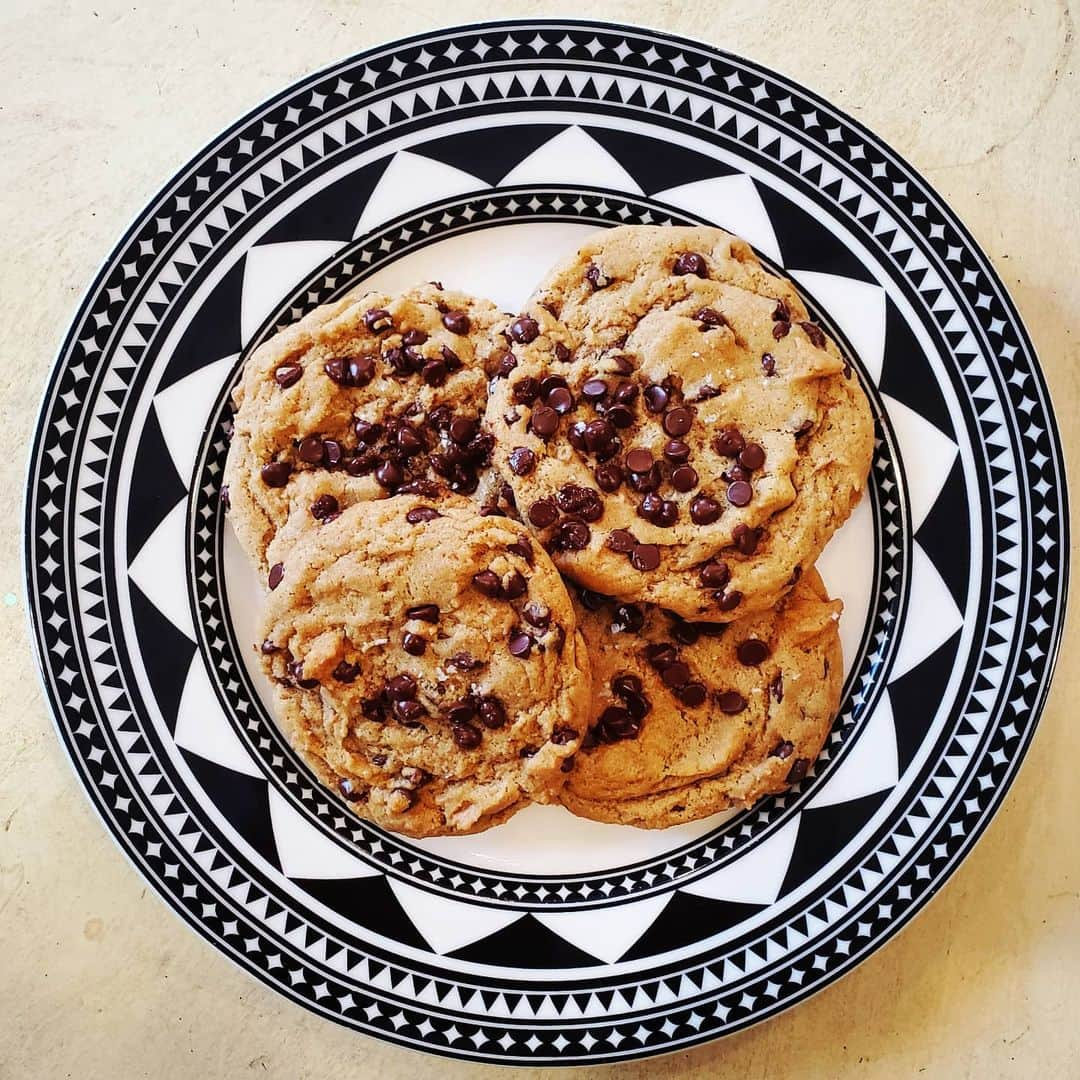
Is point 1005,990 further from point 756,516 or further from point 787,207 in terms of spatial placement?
point 787,207

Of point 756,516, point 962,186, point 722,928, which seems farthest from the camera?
point 962,186

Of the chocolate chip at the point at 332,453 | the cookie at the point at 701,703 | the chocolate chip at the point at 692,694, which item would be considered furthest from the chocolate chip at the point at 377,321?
the chocolate chip at the point at 692,694

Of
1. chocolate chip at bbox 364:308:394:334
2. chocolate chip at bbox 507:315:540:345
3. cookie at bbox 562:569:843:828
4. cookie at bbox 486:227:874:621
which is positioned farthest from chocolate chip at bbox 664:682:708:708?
chocolate chip at bbox 364:308:394:334

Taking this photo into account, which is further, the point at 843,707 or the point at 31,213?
the point at 31,213

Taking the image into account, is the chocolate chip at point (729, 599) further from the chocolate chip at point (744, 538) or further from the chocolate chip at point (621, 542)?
the chocolate chip at point (621, 542)

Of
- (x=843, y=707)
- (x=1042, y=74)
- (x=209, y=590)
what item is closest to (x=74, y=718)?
(x=209, y=590)

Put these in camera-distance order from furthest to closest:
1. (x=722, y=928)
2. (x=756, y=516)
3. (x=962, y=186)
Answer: (x=962, y=186)
(x=722, y=928)
(x=756, y=516)

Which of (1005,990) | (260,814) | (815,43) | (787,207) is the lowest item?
(1005,990)

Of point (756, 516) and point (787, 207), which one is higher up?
point (787, 207)
